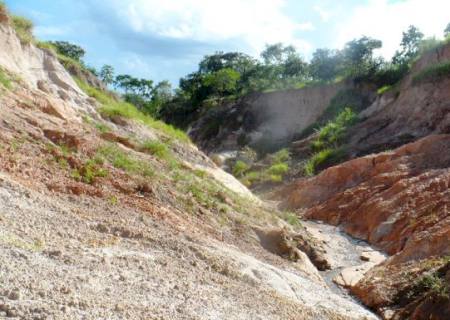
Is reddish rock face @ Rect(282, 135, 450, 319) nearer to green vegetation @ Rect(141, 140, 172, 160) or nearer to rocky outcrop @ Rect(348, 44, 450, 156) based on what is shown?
rocky outcrop @ Rect(348, 44, 450, 156)

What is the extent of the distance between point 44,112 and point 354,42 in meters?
32.1

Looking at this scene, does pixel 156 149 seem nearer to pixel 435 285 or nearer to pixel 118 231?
pixel 118 231

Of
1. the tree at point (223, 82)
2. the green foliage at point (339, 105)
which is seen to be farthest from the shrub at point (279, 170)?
the tree at point (223, 82)

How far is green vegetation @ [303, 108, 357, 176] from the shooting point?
83.2 ft

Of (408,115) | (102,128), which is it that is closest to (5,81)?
(102,128)

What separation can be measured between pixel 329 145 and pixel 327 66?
55.0 feet

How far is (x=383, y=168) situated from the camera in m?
19.5

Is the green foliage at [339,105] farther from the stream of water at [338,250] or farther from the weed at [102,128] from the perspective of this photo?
the weed at [102,128]

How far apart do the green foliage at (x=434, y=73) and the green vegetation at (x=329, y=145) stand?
14.6ft

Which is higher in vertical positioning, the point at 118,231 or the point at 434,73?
the point at 434,73

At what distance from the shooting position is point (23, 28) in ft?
54.6

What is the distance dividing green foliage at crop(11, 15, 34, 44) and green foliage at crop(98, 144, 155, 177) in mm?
5854

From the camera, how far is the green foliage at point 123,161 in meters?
10.9

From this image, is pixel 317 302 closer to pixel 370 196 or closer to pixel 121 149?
pixel 121 149
